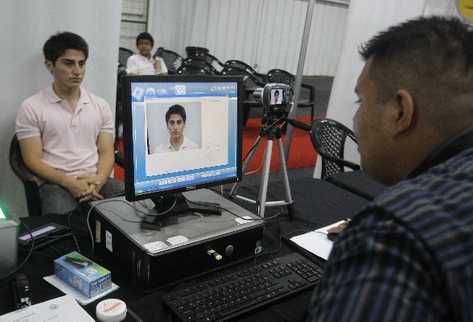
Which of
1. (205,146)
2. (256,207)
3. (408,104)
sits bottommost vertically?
(256,207)

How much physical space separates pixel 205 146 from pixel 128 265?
0.41 m

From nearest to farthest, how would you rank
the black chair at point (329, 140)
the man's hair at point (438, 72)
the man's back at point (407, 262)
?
1. the man's back at point (407, 262)
2. the man's hair at point (438, 72)
3. the black chair at point (329, 140)

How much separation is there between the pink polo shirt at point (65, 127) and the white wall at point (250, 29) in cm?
516

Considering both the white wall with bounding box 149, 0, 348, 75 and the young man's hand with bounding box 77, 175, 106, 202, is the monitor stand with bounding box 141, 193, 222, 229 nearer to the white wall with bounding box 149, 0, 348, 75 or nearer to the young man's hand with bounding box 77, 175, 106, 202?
the young man's hand with bounding box 77, 175, 106, 202

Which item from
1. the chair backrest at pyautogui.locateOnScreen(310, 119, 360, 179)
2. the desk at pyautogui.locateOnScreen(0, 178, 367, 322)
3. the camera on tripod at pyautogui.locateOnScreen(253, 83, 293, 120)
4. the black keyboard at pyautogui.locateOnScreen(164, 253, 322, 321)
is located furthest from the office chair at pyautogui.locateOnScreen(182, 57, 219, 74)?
the black keyboard at pyautogui.locateOnScreen(164, 253, 322, 321)

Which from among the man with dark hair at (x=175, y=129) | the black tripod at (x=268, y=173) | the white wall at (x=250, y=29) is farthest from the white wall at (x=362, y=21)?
the white wall at (x=250, y=29)

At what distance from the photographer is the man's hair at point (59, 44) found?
2135 millimetres

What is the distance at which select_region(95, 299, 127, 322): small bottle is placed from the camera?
0.93 meters

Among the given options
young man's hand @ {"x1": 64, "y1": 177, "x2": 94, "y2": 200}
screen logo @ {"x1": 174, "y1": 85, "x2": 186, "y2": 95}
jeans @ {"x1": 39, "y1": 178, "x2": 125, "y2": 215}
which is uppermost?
screen logo @ {"x1": 174, "y1": 85, "x2": 186, "y2": 95}

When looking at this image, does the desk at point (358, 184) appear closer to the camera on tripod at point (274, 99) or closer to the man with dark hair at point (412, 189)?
the camera on tripod at point (274, 99)

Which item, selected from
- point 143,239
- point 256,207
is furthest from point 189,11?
point 143,239

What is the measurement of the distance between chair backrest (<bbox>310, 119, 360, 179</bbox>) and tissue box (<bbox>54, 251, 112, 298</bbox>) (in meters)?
1.85

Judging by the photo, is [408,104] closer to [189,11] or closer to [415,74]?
[415,74]

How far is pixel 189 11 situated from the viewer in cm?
737
